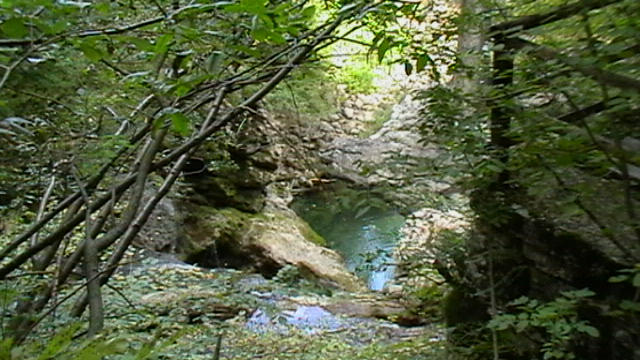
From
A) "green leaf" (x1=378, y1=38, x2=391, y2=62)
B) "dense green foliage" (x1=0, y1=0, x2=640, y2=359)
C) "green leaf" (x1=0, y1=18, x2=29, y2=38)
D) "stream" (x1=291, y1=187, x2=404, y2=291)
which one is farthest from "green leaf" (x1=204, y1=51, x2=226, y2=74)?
"stream" (x1=291, y1=187, x2=404, y2=291)

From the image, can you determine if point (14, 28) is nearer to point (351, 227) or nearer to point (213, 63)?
point (213, 63)

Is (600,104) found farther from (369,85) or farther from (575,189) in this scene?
(369,85)

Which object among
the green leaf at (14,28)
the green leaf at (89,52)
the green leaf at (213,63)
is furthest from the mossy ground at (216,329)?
the green leaf at (14,28)

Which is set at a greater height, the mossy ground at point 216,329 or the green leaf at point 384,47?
the green leaf at point 384,47

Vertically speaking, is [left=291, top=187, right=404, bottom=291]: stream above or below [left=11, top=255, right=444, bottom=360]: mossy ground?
above

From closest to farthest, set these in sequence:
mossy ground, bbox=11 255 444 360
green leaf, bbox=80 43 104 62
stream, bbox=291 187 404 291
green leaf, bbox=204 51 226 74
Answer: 1. green leaf, bbox=80 43 104 62
2. green leaf, bbox=204 51 226 74
3. mossy ground, bbox=11 255 444 360
4. stream, bbox=291 187 404 291

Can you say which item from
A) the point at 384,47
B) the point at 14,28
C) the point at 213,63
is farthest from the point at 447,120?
the point at 14,28

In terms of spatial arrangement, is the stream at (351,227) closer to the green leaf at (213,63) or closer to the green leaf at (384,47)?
the green leaf at (213,63)

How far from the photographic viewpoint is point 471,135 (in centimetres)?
233

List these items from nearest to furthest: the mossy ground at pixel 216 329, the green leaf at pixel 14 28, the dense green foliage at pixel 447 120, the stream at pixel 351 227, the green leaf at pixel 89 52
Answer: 1. the green leaf at pixel 14 28
2. the green leaf at pixel 89 52
3. the dense green foliage at pixel 447 120
4. the mossy ground at pixel 216 329
5. the stream at pixel 351 227

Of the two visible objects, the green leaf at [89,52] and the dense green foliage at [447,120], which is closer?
the green leaf at [89,52]

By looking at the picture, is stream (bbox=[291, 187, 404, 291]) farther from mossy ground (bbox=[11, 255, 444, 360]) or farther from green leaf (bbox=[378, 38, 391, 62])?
green leaf (bbox=[378, 38, 391, 62])

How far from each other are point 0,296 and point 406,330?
3.68 meters

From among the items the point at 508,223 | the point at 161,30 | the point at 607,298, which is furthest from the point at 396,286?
the point at 161,30
